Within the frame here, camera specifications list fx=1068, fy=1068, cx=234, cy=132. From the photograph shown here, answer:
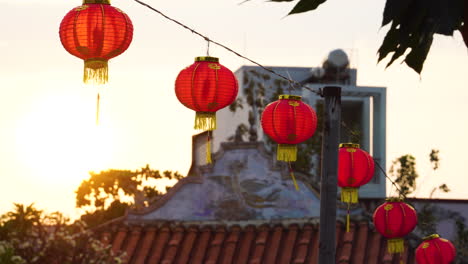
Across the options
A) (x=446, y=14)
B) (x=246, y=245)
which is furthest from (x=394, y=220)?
(x=446, y=14)

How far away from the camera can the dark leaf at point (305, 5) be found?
25.8 feet

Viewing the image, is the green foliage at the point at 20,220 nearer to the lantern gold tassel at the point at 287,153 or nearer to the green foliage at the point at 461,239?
the lantern gold tassel at the point at 287,153

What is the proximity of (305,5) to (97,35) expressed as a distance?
327 centimetres

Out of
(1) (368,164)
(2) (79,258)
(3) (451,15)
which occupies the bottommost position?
(2) (79,258)

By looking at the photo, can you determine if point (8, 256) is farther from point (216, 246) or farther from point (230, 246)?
point (230, 246)

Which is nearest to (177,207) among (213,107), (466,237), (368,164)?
(368,164)

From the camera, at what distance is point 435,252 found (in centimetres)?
1619

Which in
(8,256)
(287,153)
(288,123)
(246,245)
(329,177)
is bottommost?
(8,256)

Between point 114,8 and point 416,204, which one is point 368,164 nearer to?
point 114,8

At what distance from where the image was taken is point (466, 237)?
31125mm

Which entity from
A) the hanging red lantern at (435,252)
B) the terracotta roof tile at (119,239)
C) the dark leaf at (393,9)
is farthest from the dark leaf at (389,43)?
the terracotta roof tile at (119,239)

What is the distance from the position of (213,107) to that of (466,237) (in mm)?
20807

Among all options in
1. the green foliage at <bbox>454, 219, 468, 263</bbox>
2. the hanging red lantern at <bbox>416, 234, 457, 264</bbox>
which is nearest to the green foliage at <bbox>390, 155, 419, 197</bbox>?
the green foliage at <bbox>454, 219, 468, 263</bbox>

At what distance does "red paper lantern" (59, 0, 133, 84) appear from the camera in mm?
10562
